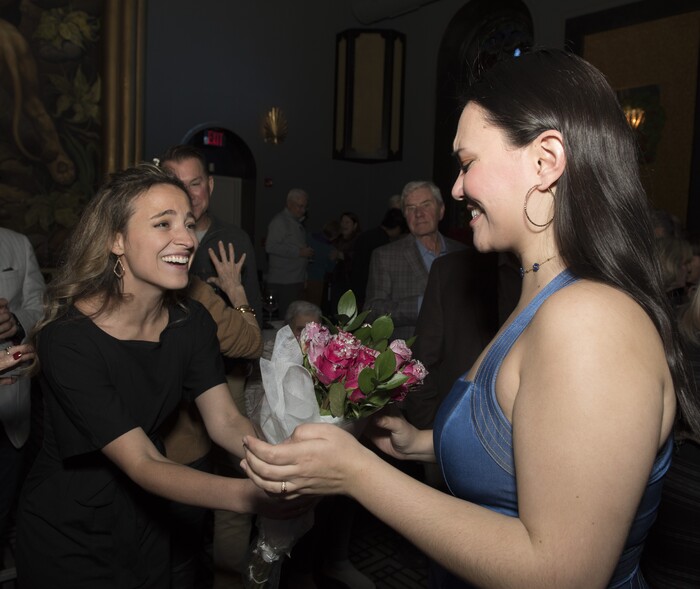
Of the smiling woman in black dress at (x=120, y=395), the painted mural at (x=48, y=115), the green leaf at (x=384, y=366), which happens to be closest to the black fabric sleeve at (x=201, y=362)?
the smiling woman in black dress at (x=120, y=395)

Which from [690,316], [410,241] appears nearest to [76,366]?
[690,316]

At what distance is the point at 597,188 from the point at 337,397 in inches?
24.7

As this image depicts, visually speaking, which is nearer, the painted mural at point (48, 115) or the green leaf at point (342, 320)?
the green leaf at point (342, 320)

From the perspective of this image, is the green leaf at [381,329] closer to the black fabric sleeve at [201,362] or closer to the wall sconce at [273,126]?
the black fabric sleeve at [201,362]

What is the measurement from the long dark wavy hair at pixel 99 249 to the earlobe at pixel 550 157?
1.28 meters

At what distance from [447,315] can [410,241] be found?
3.69 ft

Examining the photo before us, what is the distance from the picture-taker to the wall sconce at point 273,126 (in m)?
10.4

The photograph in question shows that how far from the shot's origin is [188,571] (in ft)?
7.54

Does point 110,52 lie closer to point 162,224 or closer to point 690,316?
point 162,224

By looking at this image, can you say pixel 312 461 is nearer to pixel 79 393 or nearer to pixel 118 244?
pixel 79 393

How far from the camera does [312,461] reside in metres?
1.07

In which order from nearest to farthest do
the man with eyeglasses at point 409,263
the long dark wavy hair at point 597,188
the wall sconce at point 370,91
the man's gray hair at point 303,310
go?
the long dark wavy hair at point 597,188 < the man's gray hair at point 303,310 < the man with eyeglasses at point 409,263 < the wall sconce at point 370,91

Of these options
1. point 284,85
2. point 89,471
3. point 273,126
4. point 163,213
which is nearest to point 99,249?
point 163,213

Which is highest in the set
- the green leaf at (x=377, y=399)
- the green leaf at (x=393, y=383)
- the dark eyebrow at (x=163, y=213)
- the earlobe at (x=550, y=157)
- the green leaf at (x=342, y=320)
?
the earlobe at (x=550, y=157)
